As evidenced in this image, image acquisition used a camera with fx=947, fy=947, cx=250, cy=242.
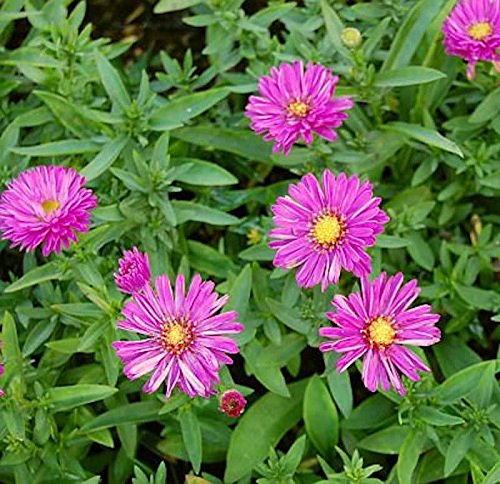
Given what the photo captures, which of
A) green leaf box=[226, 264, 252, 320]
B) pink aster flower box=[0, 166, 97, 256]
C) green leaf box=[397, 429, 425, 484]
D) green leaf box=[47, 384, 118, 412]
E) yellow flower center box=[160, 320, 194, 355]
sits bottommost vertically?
green leaf box=[397, 429, 425, 484]

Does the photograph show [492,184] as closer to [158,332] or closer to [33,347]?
[158,332]

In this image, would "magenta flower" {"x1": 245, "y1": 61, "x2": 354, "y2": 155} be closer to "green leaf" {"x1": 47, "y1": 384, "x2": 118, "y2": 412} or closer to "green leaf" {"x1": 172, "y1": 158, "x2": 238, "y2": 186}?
"green leaf" {"x1": 172, "y1": 158, "x2": 238, "y2": 186}

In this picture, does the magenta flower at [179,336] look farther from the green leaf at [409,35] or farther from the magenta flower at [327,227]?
the green leaf at [409,35]

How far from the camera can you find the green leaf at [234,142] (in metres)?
2.28

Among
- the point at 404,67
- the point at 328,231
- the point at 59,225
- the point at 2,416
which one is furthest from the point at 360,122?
the point at 2,416

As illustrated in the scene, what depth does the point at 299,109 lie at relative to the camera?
1.86 meters

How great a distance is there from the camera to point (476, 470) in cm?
173

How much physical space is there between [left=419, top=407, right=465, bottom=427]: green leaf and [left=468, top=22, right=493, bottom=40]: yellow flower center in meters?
0.78

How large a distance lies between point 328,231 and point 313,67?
0.42m

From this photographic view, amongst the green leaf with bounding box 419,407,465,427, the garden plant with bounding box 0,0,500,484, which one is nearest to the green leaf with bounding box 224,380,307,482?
the garden plant with bounding box 0,0,500,484

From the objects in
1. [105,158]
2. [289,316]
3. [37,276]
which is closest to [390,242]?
[289,316]

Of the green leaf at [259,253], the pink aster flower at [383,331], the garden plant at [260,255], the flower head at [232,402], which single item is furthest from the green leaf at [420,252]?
the flower head at [232,402]

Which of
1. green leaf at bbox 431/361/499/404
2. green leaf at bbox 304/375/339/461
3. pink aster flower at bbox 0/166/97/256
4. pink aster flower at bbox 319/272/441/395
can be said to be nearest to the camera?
pink aster flower at bbox 319/272/441/395

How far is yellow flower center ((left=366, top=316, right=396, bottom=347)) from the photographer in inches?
61.9
